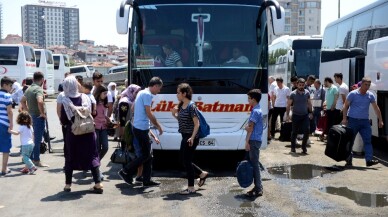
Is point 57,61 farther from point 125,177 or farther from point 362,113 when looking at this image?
point 125,177

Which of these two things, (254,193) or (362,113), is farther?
(362,113)

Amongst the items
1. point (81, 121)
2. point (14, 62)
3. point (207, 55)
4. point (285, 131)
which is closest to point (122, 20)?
point (207, 55)

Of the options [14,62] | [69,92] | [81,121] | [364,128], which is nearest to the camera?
[81,121]

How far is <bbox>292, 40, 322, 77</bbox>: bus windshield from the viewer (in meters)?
24.1

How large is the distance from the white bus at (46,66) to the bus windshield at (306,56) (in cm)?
1983

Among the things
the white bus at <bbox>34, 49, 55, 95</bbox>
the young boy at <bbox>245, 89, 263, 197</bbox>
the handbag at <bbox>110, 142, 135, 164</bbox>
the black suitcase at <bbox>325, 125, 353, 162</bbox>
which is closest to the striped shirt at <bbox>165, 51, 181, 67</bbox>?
the handbag at <bbox>110, 142, 135, 164</bbox>

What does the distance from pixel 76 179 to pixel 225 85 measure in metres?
3.06

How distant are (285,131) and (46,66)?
28.4 meters

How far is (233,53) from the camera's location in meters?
9.70

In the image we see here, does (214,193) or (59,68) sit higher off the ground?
(59,68)

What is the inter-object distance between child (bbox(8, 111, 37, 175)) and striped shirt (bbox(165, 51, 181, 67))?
2.80 metres

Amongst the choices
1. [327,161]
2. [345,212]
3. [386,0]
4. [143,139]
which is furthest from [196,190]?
[386,0]

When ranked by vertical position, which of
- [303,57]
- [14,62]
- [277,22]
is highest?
[277,22]

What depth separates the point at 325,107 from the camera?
47.3 ft
